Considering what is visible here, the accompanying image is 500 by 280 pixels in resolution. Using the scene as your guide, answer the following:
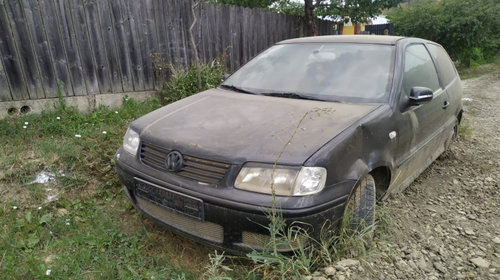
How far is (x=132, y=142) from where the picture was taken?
2.53m

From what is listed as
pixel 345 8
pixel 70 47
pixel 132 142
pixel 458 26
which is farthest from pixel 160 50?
pixel 458 26

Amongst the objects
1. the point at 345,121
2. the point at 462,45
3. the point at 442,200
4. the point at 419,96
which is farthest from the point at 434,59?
the point at 462,45

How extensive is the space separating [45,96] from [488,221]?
198 inches

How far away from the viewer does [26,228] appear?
2.60m

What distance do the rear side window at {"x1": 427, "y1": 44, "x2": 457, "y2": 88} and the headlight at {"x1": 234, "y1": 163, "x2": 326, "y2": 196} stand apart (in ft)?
8.22

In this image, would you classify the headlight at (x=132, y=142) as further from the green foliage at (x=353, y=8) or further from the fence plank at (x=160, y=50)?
the green foliage at (x=353, y=8)

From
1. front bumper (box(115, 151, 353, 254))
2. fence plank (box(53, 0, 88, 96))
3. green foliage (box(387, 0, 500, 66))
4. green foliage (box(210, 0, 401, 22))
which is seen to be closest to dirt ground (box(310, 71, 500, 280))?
front bumper (box(115, 151, 353, 254))

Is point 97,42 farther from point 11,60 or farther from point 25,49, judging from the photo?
point 11,60

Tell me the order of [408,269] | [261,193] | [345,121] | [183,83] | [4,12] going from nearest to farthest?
[261,193] → [408,269] → [345,121] → [4,12] → [183,83]

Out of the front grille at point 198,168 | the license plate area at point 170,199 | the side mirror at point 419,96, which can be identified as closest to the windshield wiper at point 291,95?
the side mirror at point 419,96

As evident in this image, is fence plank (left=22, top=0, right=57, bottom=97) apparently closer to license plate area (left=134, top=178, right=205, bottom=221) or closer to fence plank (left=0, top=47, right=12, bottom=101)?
fence plank (left=0, top=47, right=12, bottom=101)

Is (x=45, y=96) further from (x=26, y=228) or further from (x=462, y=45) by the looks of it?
(x=462, y=45)

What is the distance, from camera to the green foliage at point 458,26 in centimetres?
1131

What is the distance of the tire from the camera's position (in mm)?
2215
